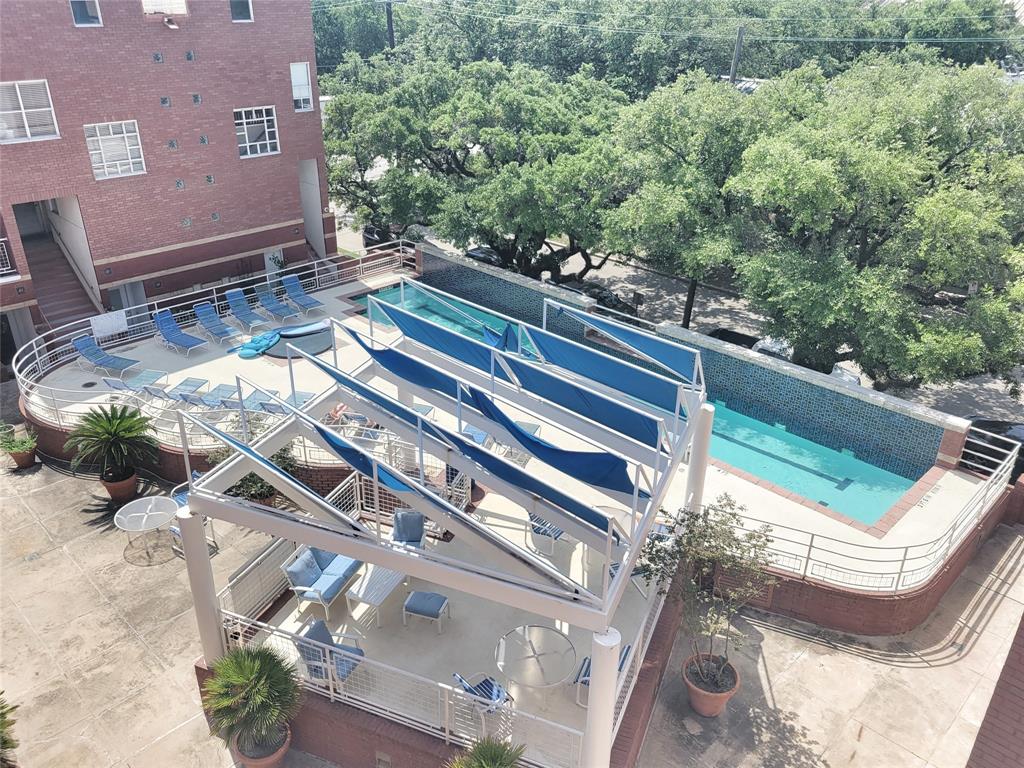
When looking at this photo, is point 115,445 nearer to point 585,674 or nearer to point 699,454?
point 585,674

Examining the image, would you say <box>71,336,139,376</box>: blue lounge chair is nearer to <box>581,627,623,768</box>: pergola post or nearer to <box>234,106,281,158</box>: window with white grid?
<box>234,106,281,158</box>: window with white grid

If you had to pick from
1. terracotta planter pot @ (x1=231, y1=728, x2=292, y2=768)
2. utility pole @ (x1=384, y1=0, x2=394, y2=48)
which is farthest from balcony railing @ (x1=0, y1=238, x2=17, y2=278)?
utility pole @ (x1=384, y1=0, x2=394, y2=48)

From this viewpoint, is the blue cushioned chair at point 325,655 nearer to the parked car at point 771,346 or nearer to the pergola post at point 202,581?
the pergola post at point 202,581

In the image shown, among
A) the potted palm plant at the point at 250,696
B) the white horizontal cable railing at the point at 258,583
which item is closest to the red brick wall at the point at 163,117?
the white horizontal cable railing at the point at 258,583

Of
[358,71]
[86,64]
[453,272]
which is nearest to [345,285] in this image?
[453,272]

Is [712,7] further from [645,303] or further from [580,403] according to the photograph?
[580,403]

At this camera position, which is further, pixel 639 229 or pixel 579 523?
pixel 639 229
